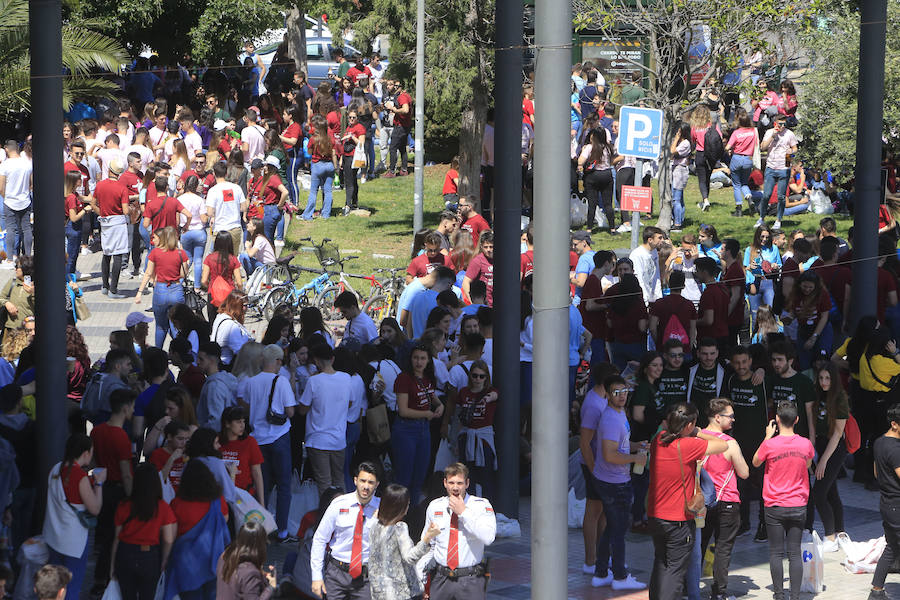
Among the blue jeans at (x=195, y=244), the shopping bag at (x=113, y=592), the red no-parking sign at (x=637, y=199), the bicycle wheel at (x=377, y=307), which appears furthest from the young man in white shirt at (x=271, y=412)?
the blue jeans at (x=195, y=244)

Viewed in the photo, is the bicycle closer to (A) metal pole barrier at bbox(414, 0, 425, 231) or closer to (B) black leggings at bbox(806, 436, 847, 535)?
(A) metal pole barrier at bbox(414, 0, 425, 231)

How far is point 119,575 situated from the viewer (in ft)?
29.5

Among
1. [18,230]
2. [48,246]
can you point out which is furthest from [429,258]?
[18,230]

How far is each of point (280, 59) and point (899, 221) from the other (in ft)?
53.3

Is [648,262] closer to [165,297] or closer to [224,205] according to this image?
[165,297]

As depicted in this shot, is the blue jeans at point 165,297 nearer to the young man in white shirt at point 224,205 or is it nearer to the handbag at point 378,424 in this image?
the young man in white shirt at point 224,205

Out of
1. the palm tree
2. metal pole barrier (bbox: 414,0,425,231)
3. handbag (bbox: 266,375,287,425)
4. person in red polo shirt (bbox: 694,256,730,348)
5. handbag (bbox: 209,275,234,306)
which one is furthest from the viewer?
the palm tree

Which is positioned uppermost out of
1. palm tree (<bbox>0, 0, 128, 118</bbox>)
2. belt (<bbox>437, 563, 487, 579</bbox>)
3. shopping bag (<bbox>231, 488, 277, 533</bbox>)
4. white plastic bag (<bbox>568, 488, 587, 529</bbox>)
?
palm tree (<bbox>0, 0, 128, 118</bbox>)

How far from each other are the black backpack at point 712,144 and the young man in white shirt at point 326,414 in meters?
14.3

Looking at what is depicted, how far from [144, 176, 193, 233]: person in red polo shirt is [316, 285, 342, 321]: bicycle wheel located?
6.73 feet

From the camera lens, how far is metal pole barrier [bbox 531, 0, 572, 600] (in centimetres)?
723

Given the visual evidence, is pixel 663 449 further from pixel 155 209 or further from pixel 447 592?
pixel 155 209

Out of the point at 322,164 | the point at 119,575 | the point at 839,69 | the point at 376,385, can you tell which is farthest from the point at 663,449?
the point at 839,69

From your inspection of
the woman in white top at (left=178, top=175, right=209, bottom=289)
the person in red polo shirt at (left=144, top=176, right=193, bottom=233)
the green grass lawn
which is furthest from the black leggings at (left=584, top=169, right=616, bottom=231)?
the person in red polo shirt at (left=144, top=176, right=193, bottom=233)
